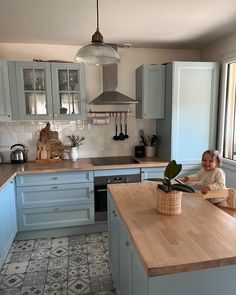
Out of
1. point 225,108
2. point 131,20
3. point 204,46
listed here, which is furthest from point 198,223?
point 204,46

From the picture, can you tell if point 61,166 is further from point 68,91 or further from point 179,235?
point 179,235

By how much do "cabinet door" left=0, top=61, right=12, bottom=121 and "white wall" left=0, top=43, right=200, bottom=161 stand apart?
327mm

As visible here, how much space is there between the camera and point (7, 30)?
262cm

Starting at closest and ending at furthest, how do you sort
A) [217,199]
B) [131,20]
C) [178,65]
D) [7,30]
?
[217,199] < [131,20] < [7,30] < [178,65]

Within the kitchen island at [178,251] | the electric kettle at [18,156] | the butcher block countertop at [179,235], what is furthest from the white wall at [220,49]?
the electric kettle at [18,156]

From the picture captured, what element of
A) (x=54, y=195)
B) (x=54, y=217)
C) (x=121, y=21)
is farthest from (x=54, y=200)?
(x=121, y=21)

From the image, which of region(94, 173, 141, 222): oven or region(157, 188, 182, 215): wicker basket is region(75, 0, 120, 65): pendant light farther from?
region(94, 173, 141, 222): oven

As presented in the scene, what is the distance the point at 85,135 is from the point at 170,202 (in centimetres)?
220

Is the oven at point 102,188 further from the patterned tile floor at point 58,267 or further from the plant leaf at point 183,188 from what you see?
the plant leaf at point 183,188

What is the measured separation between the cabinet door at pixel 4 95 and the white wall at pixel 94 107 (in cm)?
33

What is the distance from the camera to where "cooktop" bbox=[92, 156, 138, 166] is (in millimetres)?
3068

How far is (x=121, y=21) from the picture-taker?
7.82 ft

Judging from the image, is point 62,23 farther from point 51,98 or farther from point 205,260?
point 205,260

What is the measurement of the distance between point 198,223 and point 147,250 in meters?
0.42
